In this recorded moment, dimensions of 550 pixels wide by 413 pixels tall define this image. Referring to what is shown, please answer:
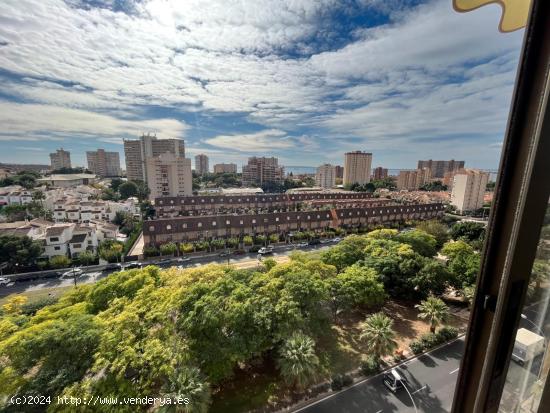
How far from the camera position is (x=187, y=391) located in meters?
5.73

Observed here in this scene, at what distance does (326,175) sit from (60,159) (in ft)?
256

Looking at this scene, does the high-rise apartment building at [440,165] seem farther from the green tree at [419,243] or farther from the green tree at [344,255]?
the green tree at [344,255]

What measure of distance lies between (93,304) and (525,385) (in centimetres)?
1072

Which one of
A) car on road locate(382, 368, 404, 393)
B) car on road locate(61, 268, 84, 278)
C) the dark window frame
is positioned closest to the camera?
the dark window frame

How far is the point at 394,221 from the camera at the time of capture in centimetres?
2833

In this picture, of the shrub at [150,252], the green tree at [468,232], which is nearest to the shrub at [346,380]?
the shrub at [150,252]

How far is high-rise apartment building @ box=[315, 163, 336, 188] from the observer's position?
6378 cm

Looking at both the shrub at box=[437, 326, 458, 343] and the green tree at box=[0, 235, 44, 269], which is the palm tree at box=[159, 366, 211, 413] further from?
the green tree at box=[0, 235, 44, 269]

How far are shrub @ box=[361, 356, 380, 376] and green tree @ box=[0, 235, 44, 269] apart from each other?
67.6 ft

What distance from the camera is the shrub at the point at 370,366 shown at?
8.05 m

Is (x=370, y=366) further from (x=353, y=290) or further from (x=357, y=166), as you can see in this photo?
(x=357, y=166)

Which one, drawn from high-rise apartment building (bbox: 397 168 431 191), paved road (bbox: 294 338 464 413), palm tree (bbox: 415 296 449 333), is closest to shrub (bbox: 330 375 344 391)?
paved road (bbox: 294 338 464 413)

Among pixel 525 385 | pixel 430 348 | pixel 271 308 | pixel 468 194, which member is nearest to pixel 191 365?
pixel 271 308

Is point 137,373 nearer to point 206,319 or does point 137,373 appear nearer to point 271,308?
point 206,319
